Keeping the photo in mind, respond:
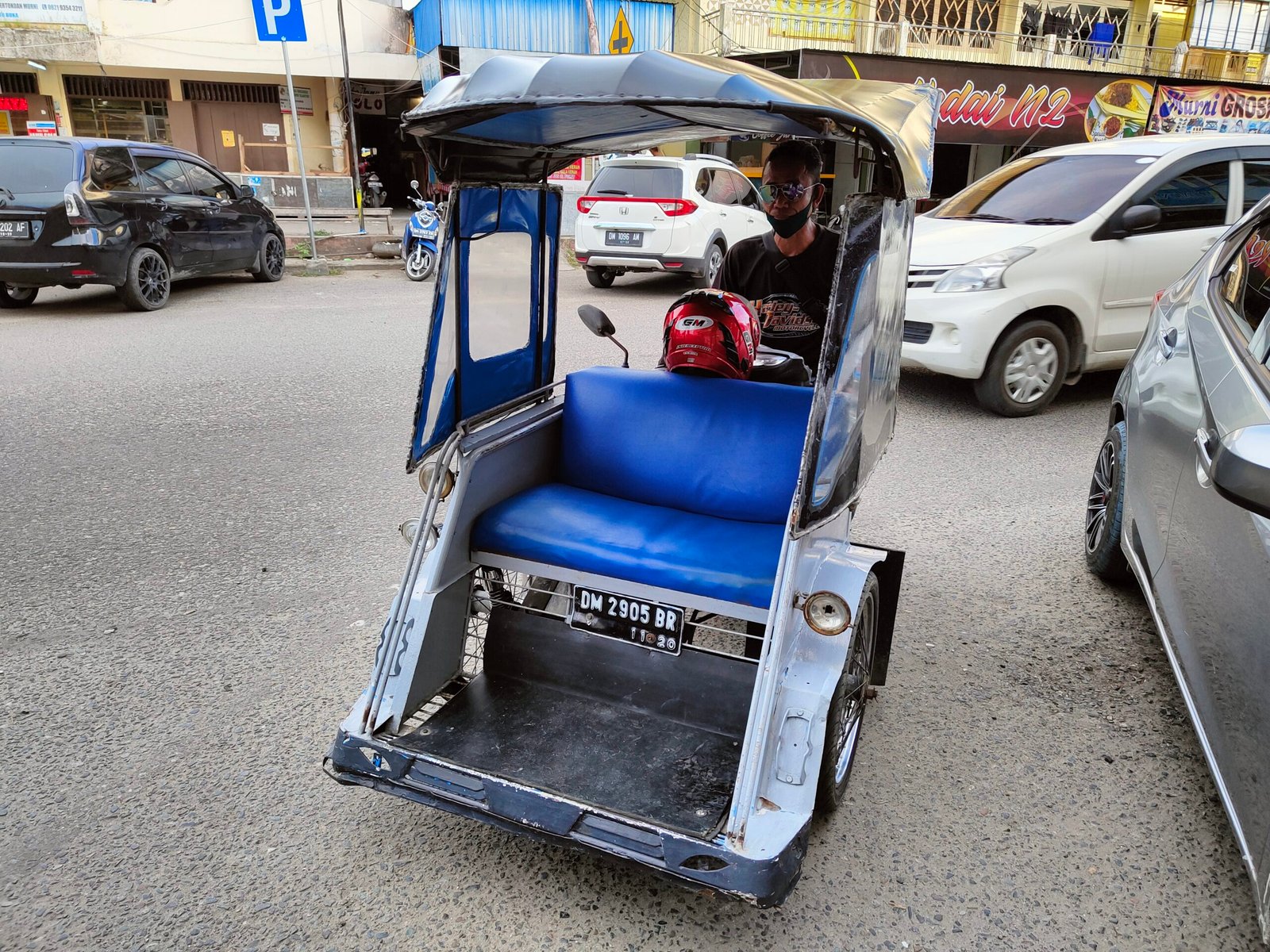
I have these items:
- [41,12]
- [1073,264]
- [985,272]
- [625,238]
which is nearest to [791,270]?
[985,272]

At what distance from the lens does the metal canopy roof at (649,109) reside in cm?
215

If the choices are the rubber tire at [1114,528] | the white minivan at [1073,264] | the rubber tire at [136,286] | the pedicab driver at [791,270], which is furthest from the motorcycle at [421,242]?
the rubber tire at [1114,528]

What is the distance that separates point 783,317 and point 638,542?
1.41 m

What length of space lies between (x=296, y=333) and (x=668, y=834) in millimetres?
8137

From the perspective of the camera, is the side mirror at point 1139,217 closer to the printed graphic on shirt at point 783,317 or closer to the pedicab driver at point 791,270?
the pedicab driver at point 791,270

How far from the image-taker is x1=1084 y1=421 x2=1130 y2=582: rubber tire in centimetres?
379

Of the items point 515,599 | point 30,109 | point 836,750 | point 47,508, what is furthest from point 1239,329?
point 30,109

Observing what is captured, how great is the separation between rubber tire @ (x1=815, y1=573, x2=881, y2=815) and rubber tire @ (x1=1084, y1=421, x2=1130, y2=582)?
4.85 feet

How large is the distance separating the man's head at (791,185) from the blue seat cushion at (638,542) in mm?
1247

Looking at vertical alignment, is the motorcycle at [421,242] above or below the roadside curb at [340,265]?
above

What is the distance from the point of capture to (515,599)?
3371 millimetres

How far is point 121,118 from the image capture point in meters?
21.6

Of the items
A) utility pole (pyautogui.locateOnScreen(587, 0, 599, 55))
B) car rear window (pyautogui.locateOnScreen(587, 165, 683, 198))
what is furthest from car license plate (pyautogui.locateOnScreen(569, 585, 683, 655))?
utility pole (pyautogui.locateOnScreen(587, 0, 599, 55))

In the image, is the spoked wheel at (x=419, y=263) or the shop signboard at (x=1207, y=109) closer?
the spoked wheel at (x=419, y=263)
